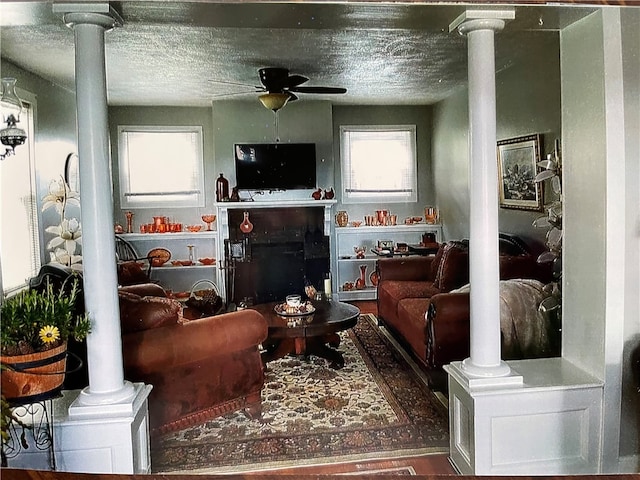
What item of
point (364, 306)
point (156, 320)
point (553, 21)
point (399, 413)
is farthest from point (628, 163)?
point (156, 320)

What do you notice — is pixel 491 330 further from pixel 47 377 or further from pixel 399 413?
pixel 47 377

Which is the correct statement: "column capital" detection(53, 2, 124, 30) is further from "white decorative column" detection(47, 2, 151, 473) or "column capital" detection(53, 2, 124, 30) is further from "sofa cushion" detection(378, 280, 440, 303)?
"sofa cushion" detection(378, 280, 440, 303)

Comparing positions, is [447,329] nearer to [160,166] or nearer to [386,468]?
[386,468]

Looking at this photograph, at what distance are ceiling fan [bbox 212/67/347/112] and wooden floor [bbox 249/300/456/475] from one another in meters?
1.78

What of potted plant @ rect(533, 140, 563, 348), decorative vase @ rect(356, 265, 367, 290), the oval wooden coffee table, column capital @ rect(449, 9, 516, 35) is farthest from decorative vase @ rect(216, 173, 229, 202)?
potted plant @ rect(533, 140, 563, 348)

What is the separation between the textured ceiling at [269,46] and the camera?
1.46m

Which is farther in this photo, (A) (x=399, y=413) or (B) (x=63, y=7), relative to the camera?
(A) (x=399, y=413)

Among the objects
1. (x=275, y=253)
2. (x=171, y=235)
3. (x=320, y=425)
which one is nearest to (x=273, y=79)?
(x=275, y=253)

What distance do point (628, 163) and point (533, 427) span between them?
0.94m

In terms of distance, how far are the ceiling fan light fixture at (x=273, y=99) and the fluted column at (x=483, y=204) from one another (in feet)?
3.80

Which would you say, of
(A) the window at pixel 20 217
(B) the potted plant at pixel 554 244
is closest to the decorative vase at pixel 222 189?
(A) the window at pixel 20 217

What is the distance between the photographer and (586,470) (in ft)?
5.60

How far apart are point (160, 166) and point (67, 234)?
466mm

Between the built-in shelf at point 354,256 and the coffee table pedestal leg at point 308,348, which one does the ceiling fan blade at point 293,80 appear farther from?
the coffee table pedestal leg at point 308,348
